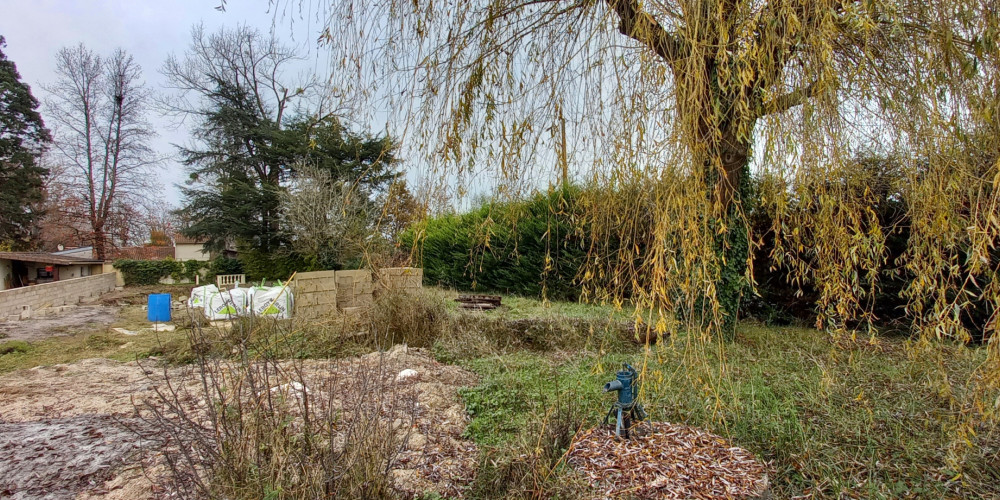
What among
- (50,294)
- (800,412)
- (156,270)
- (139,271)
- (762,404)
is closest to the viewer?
(800,412)

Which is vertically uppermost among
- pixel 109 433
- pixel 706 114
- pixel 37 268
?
pixel 706 114

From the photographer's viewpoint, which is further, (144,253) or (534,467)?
(144,253)

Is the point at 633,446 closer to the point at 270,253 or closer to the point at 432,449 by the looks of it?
the point at 432,449

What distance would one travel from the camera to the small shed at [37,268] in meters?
16.2

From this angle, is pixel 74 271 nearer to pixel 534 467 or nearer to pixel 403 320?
pixel 403 320

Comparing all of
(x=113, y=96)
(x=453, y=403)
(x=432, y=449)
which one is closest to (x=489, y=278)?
(x=453, y=403)

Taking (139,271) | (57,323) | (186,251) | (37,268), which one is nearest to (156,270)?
(139,271)

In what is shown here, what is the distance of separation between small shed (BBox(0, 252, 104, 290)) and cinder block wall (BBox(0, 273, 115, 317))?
2.07 meters

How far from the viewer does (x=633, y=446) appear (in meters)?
1.65

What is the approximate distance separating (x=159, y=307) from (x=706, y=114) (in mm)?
11493

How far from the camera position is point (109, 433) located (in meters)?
2.70

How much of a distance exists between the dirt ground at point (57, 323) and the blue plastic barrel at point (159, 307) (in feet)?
2.68

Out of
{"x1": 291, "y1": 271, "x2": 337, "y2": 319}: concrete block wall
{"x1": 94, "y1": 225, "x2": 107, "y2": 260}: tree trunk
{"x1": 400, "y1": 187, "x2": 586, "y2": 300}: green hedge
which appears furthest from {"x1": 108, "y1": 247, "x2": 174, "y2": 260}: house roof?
{"x1": 291, "y1": 271, "x2": 337, "y2": 319}: concrete block wall

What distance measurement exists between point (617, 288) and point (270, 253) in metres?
18.6
